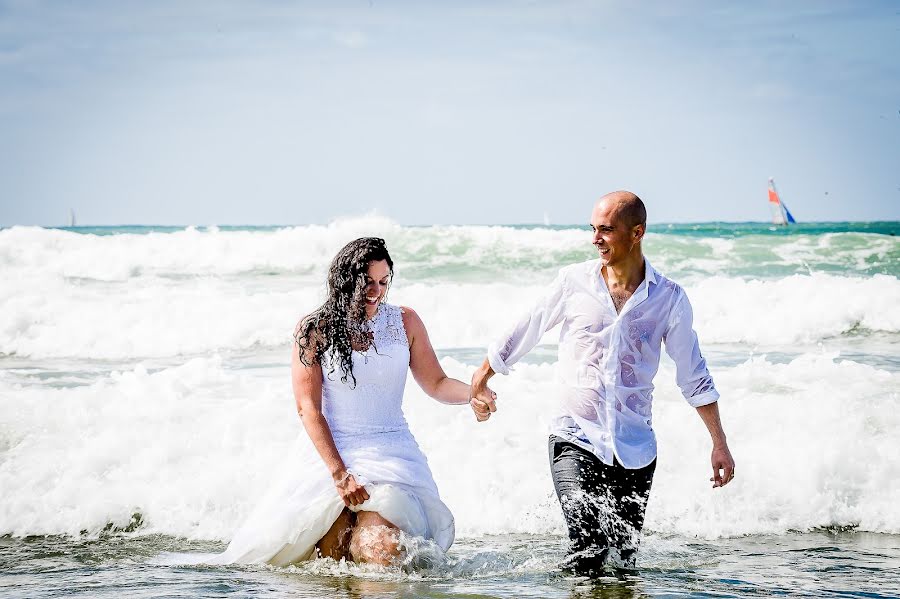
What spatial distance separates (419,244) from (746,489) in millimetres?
17970

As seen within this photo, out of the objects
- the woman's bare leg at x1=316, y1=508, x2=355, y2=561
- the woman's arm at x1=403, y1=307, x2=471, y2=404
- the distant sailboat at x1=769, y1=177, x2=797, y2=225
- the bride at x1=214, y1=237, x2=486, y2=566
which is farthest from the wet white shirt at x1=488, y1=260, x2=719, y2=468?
the distant sailboat at x1=769, y1=177, x2=797, y2=225

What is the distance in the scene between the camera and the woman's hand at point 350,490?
4098 mm

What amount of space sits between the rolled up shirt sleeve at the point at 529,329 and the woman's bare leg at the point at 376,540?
0.88m

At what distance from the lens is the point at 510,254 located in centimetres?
2358

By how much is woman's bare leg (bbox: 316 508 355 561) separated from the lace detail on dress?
80cm

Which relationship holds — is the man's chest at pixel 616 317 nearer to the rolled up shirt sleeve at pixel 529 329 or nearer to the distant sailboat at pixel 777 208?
the rolled up shirt sleeve at pixel 529 329

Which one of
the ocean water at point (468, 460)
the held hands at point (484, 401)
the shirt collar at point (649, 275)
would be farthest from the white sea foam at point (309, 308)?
the shirt collar at point (649, 275)

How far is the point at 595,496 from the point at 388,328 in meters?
1.23

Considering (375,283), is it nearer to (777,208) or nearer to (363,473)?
(363,473)

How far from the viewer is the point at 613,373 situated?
417cm

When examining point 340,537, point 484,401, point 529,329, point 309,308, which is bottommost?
point 340,537

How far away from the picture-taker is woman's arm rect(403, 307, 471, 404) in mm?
4547

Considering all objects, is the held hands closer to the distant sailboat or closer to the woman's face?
the woman's face

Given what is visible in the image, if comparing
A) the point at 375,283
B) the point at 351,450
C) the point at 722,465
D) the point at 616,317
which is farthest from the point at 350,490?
the point at 722,465
